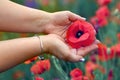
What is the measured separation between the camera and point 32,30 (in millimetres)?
2682

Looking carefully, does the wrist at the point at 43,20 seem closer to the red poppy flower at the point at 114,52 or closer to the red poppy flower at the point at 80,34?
the red poppy flower at the point at 80,34

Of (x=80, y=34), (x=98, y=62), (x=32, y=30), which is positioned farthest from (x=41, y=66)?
(x=98, y=62)

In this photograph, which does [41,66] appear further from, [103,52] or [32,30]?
[103,52]

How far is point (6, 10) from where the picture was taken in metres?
2.60

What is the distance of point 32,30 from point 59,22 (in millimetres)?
133

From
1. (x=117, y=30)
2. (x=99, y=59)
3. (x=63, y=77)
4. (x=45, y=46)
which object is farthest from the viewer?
(x=117, y=30)

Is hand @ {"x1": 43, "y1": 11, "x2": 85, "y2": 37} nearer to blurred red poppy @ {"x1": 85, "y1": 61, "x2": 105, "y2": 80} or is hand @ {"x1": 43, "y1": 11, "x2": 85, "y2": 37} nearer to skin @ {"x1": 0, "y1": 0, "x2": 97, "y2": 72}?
skin @ {"x1": 0, "y1": 0, "x2": 97, "y2": 72}

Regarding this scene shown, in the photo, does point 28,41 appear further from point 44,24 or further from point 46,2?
point 46,2

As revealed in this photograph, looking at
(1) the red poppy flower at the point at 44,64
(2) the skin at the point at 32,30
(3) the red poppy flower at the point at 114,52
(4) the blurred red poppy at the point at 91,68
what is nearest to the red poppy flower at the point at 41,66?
(1) the red poppy flower at the point at 44,64

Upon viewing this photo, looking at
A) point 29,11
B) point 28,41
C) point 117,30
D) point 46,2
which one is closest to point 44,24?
point 29,11

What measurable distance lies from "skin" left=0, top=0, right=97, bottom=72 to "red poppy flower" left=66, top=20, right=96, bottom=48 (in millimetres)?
21

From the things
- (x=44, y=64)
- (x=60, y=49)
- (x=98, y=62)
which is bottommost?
(x=98, y=62)

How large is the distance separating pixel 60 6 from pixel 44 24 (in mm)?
1460

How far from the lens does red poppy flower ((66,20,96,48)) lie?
2459 mm
